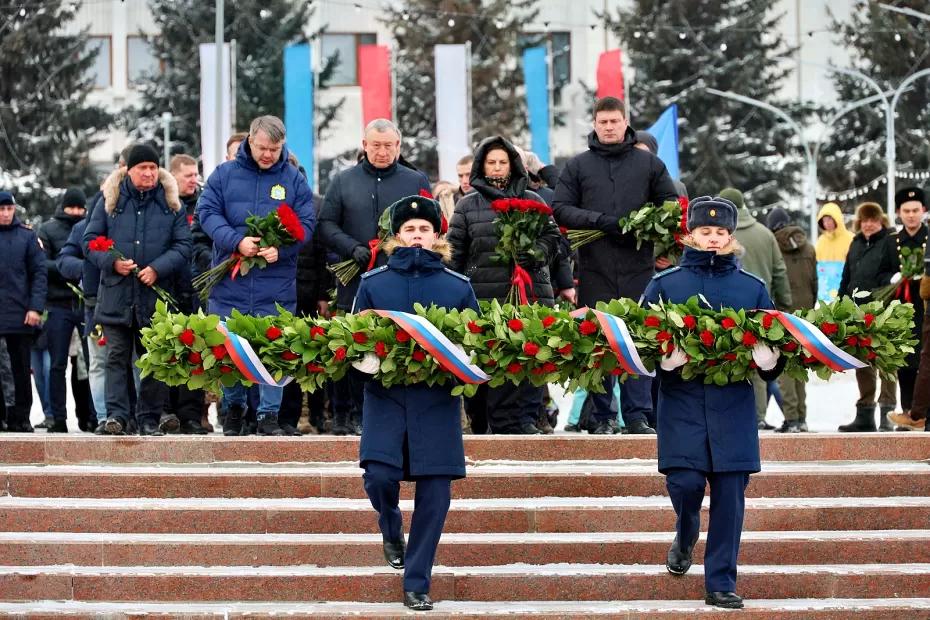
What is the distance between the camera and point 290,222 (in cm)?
1054

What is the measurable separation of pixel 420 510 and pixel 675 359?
4.48 feet

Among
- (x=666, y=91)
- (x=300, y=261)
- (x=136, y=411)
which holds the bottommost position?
(x=136, y=411)

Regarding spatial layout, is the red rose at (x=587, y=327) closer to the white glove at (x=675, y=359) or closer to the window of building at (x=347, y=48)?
the white glove at (x=675, y=359)

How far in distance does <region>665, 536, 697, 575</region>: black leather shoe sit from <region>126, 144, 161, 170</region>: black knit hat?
186 inches

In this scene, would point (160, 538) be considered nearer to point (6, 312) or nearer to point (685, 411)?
point (685, 411)

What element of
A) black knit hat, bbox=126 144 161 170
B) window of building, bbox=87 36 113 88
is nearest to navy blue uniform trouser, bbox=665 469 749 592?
black knit hat, bbox=126 144 161 170

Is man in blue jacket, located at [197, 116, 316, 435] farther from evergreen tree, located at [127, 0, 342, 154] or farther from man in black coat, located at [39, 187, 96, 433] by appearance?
evergreen tree, located at [127, 0, 342, 154]

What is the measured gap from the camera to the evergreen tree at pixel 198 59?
42750 mm

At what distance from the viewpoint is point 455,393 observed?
7.71 m

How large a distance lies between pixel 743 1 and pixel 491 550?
1491 inches

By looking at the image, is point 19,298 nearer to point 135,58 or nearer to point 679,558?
point 679,558

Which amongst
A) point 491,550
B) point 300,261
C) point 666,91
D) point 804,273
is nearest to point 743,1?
point 666,91

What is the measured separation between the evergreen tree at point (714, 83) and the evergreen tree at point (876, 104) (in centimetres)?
221

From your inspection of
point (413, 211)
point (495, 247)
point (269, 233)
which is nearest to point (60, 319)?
point (269, 233)
